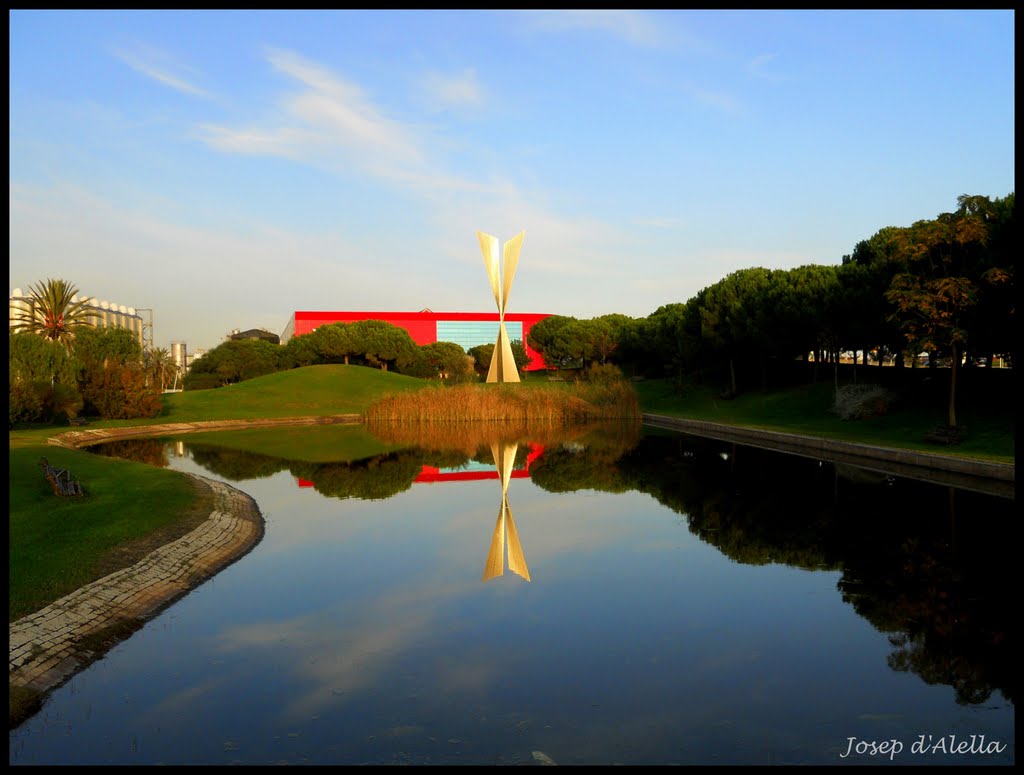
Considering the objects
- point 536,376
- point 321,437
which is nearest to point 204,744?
point 321,437

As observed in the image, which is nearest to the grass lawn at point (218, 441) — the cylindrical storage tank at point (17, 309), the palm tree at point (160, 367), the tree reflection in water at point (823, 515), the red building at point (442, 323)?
the tree reflection in water at point (823, 515)

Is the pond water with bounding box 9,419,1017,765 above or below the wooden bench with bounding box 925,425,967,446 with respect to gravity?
below

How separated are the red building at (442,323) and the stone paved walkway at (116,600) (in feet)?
261

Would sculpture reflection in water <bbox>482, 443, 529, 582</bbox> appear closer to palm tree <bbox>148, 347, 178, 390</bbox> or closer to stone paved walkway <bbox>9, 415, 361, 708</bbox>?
stone paved walkway <bbox>9, 415, 361, 708</bbox>

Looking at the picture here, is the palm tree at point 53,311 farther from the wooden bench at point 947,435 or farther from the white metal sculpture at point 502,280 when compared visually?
the wooden bench at point 947,435

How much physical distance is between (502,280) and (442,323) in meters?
51.9

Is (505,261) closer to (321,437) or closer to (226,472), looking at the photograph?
(321,437)

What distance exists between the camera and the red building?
3617 inches

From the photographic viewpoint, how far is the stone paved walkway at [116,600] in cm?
665

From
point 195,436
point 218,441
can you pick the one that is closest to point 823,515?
point 218,441

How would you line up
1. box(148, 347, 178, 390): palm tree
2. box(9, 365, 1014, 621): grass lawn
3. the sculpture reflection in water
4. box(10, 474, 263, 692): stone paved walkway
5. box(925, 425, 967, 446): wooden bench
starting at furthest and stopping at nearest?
box(148, 347, 178, 390): palm tree, box(925, 425, 967, 446): wooden bench, the sculpture reflection in water, box(9, 365, 1014, 621): grass lawn, box(10, 474, 263, 692): stone paved walkway

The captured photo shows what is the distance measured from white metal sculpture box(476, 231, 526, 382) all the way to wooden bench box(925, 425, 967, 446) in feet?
78.7

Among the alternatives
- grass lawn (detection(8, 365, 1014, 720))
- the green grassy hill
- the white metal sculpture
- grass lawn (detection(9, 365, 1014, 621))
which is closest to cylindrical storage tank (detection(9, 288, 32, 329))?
the green grassy hill

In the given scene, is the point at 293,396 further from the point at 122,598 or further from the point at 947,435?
the point at 122,598
